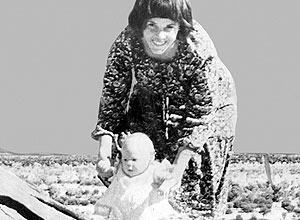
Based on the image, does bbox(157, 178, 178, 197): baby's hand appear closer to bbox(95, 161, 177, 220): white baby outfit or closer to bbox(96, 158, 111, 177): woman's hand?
bbox(95, 161, 177, 220): white baby outfit

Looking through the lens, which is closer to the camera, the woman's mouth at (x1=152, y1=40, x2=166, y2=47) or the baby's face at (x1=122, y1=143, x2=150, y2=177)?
the baby's face at (x1=122, y1=143, x2=150, y2=177)

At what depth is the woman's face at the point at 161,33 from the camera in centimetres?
440

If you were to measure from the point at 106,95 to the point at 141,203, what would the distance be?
818 millimetres

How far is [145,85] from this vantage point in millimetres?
4590

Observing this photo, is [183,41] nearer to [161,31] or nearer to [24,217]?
[161,31]

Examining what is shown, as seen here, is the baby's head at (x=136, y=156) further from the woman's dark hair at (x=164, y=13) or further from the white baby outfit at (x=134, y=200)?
the woman's dark hair at (x=164, y=13)

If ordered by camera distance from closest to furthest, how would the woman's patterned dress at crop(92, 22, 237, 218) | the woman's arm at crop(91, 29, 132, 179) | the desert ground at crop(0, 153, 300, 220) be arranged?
the woman's patterned dress at crop(92, 22, 237, 218) < the woman's arm at crop(91, 29, 132, 179) < the desert ground at crop(0, 153, 300, 220)

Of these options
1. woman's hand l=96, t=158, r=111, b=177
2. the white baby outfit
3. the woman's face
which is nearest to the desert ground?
woman's hand l=96, t=158, r=111, b=177

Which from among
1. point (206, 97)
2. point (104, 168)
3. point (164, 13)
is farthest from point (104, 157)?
point (164, 13)

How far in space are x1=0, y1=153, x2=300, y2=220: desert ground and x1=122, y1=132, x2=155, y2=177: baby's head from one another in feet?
1.58

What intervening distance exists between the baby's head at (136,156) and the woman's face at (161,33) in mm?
585

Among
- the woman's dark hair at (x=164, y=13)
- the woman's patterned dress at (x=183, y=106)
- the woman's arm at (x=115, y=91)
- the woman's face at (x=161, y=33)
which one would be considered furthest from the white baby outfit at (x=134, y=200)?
the woman's dark hair at (x=164, y=13)

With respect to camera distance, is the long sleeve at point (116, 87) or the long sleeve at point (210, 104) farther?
the long sleeve at point (116, 87)

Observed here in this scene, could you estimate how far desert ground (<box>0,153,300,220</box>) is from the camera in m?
6.38
